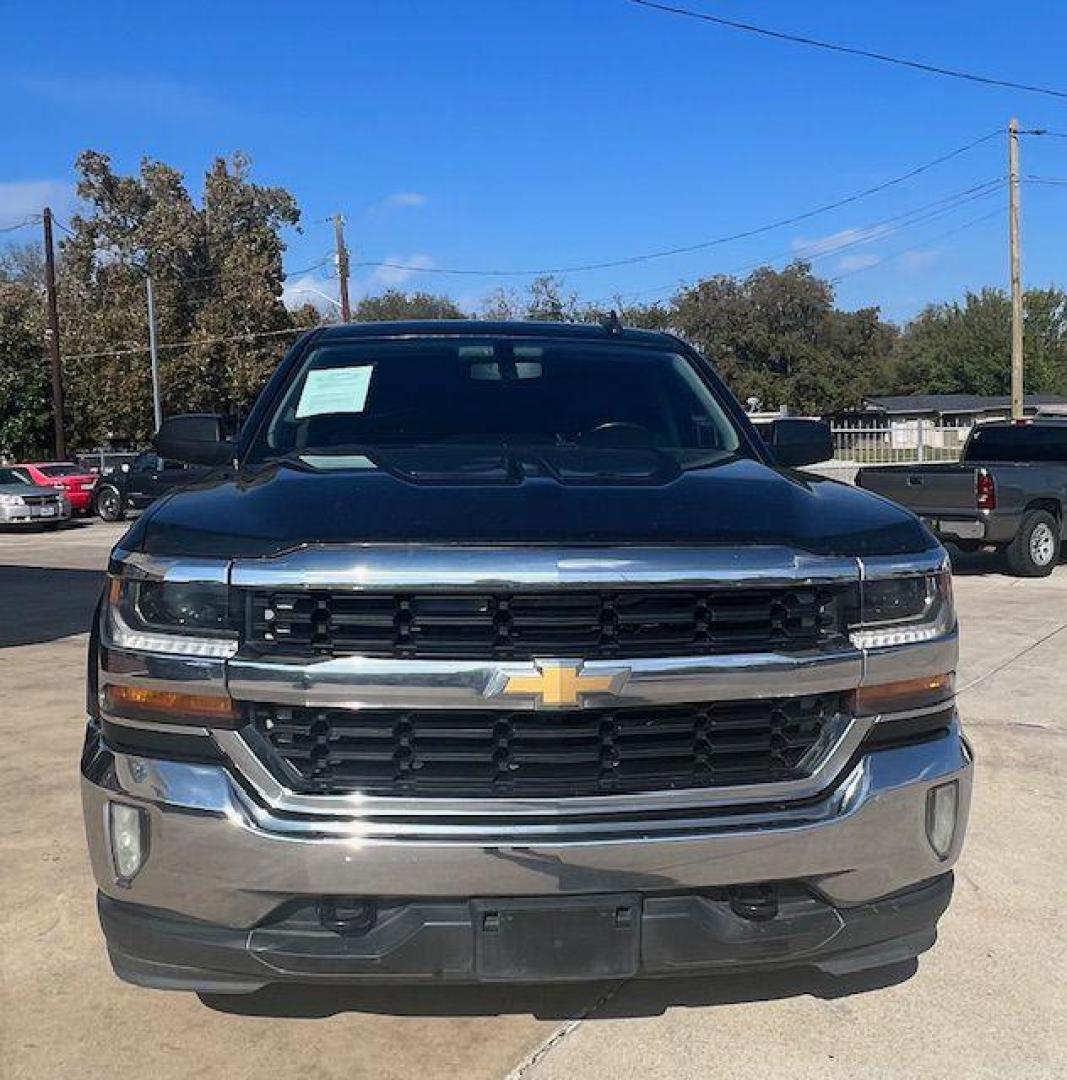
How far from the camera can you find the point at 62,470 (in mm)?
28422

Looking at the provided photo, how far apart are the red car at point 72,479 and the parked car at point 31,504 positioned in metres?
1.13

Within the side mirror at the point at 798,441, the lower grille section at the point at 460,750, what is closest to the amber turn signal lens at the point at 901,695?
the lower grille section at the point at 460,750

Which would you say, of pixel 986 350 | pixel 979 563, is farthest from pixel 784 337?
pixel 979 563

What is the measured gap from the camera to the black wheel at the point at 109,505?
27188 millimetres

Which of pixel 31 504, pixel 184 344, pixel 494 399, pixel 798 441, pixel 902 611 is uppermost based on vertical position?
pixel 184 344

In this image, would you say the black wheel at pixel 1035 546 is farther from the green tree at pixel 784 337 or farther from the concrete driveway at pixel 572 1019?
the green tree at pixel 784 337

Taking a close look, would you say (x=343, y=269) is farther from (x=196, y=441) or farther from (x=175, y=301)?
(x=196, y=441)

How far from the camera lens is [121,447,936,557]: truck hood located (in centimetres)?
245

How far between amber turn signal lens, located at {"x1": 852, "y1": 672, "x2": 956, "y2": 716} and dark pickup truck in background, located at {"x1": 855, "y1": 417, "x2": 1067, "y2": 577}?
10.3m

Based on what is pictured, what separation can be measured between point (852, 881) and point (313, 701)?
4.05ft

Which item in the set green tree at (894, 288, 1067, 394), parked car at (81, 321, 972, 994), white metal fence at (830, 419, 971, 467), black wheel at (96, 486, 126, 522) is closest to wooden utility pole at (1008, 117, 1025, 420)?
white metal fence at (830, 419, 971, 467)

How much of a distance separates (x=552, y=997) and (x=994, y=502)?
1068 cm

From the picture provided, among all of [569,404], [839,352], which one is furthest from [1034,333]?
[569,404]

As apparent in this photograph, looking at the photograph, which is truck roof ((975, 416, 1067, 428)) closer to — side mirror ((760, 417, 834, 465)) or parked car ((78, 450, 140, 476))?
side mirror ((760, 417, 834, 465))
